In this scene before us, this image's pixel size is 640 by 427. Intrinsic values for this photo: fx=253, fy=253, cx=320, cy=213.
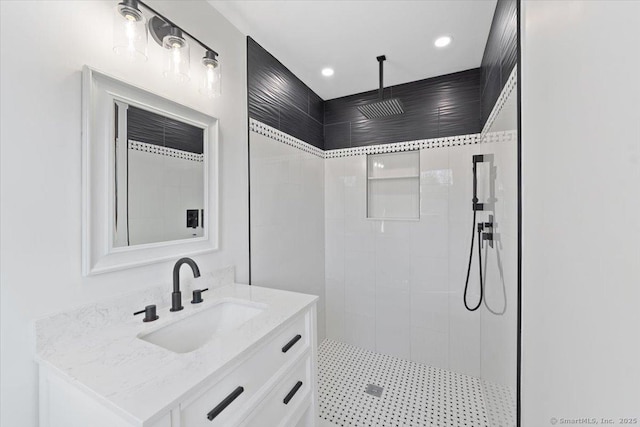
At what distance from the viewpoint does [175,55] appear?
1.20 m

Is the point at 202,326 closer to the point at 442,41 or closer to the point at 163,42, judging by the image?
the point at 163,42

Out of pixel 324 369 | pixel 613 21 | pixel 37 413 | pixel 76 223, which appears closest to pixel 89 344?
pixel 37 413

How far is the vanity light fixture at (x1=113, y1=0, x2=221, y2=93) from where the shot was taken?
101 cm

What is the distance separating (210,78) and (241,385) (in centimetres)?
145

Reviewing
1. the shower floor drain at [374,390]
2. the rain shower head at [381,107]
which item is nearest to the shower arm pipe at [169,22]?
the rain shower head at [381,107]

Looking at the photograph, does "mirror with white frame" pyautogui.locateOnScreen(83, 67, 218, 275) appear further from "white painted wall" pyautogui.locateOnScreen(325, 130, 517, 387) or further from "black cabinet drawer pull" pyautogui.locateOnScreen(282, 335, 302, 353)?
"white painted wall" pyautogui.locateOnScreen(325, 130, 517, 387)

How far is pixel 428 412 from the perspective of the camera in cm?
176

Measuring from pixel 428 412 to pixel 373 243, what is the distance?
1350 mm

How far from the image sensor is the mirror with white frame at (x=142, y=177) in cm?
95

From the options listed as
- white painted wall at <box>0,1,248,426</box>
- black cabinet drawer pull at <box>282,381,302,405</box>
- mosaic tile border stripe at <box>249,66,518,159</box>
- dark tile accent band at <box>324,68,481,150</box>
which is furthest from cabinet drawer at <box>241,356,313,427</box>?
dark tile accent band at <box>324,68,481,150</box>

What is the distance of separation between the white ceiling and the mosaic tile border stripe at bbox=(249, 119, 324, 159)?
1.88 feet

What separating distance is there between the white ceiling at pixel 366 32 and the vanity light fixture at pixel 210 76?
366 mm

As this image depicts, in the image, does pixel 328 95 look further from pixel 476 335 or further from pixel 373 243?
pixel 476 335

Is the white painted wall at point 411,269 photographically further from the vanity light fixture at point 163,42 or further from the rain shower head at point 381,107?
the vanity light fixture at point 163,42
